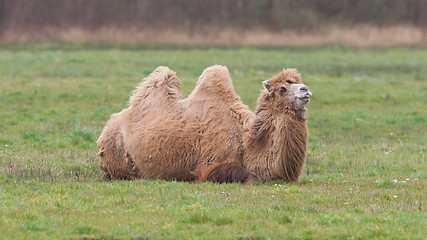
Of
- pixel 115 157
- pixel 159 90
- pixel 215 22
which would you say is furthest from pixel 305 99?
pixel 215 22

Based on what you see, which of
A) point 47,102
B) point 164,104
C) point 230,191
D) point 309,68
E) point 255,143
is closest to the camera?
point 230,191

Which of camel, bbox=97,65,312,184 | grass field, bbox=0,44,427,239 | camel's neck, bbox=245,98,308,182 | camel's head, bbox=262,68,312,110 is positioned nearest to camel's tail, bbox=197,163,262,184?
camel, bbox=97,65,312,184

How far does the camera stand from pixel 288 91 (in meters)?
9.70

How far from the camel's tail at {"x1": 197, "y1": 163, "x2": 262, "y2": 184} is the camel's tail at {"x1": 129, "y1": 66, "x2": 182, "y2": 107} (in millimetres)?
1493

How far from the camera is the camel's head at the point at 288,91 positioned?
947 cm

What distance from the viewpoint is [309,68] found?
29766mm

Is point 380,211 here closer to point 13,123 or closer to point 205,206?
point 205,206

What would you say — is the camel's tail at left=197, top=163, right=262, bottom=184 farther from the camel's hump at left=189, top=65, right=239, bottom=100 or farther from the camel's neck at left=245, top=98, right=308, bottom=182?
the camel's hump at left=189, top=65, right=239, bottom=100

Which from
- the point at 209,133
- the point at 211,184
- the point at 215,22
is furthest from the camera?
the point at 215,22

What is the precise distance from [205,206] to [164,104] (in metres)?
2.88

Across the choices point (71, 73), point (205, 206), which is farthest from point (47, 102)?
point (205, 206)

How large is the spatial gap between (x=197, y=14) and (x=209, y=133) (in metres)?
37.5

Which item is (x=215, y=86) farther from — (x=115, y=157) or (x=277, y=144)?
(x=115, y=157)

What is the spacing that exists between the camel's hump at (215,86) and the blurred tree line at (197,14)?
35268 millimetres
